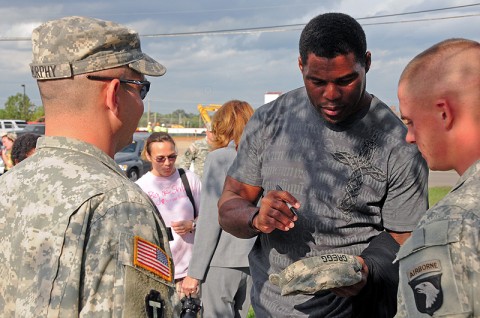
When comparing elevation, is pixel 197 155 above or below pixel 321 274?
above

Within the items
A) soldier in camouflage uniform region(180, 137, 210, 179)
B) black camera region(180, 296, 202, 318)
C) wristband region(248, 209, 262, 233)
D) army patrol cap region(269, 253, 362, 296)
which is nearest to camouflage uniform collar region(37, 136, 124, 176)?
army patrol cap region(269, 253, 362, 296)

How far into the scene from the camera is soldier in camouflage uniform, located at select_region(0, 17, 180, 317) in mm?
2041

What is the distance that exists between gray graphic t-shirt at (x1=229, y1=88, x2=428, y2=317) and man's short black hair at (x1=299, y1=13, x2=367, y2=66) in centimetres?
30

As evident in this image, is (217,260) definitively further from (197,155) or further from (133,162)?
(133,162)

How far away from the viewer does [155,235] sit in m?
2.15

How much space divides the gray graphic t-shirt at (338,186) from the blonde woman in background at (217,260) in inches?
66.4

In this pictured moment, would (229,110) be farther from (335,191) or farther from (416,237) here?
(416,237)

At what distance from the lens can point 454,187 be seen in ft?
6.90

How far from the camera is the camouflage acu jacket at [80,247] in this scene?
2033 mm

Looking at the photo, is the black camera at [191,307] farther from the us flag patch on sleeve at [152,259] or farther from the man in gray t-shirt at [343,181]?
the us flag patch on sleeve at [152,259]

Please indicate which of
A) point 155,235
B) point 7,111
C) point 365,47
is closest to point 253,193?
point 365,47

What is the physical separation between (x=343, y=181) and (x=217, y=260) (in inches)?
84.3

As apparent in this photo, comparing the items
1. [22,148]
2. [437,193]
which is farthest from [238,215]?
[437,193]

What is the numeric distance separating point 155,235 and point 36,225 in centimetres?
37
